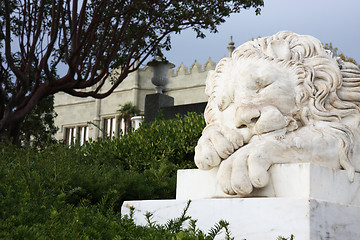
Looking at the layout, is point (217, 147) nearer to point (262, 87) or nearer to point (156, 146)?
point (262, 87)

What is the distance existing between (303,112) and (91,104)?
3270 cm

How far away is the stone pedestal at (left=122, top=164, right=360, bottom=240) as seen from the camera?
3053 millimetres

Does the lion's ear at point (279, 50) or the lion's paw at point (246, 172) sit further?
the lion's ear at point (279, 50)

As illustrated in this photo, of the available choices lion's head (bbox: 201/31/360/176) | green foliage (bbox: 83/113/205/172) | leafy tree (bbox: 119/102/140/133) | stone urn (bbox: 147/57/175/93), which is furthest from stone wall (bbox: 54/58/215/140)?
lion's head (bbox: 201/31/360/176)

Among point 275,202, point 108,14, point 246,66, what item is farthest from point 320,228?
point 108,14

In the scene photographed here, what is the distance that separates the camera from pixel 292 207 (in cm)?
307

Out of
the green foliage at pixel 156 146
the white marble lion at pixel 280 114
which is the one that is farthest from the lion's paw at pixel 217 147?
the green foliage at pixel 156 146

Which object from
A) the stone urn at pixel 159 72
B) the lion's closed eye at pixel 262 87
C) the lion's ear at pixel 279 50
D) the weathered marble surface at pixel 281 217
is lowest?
the weathered marble surface at pixel 281 217

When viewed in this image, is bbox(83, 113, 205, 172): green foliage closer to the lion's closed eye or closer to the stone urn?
the lion's closed eye

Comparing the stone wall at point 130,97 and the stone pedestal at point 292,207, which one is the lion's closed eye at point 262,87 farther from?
the stone wall at point 130,97

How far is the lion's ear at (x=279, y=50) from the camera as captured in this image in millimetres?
3830

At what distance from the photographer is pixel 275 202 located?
124 inches

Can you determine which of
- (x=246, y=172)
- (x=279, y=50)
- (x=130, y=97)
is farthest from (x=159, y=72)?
(x=130, y=97)

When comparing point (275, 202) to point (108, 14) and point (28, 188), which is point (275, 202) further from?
point (108, 14)
